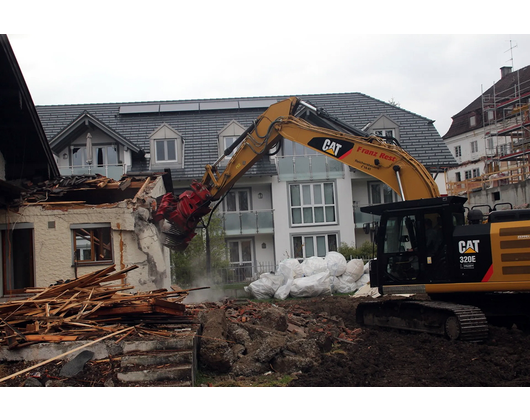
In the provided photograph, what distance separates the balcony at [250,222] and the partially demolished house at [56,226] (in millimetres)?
15139

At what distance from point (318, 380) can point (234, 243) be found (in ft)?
76.5

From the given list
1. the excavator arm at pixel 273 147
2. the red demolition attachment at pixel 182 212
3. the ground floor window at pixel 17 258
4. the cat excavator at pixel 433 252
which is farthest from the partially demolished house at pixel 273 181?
the cat excavator at pixel 433 252

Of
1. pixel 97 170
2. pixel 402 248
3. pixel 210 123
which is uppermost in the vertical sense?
pixel 210 123

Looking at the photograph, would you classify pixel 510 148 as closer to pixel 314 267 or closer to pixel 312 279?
pixel 314 267

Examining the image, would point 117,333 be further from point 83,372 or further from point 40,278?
point 40,278

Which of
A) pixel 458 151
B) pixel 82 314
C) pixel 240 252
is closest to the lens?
pixel 82 314

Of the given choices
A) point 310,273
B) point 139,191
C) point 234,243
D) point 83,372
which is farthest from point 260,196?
point 83,372

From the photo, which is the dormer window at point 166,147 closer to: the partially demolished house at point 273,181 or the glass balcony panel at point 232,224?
the partially demolished house at point 273,181

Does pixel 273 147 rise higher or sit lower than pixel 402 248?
higher

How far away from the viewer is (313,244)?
1212 inches

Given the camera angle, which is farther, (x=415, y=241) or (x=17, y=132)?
(x=17, y=132)

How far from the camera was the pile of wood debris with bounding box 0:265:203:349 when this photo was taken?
28.3 ft

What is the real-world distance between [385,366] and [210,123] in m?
25.4

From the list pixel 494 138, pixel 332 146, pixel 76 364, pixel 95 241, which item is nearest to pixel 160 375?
pixel 76 364
